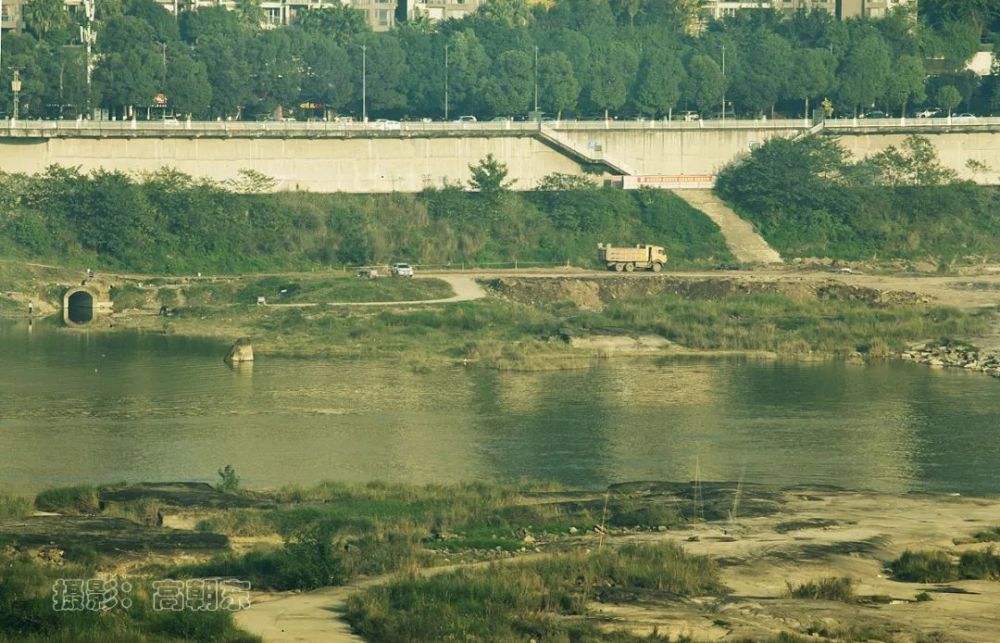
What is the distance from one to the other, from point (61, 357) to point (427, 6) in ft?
327

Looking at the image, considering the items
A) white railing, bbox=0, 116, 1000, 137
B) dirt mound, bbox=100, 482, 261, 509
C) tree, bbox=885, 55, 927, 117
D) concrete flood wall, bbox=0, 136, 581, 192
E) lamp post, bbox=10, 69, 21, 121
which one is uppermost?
tree, bbox=885, 55, 927, 117

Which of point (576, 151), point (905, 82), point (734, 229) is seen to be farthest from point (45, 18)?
point (905, 82)

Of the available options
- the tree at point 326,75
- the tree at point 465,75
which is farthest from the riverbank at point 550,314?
the tree at point 465,75

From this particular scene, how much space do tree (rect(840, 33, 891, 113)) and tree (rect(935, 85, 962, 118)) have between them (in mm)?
4609

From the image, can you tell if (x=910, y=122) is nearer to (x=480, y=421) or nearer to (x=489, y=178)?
(x=489, y=178)

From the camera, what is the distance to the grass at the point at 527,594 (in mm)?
35938

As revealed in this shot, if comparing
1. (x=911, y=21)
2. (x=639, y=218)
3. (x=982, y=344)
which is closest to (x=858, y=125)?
(x=639, y=218)

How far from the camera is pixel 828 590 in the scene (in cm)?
3959

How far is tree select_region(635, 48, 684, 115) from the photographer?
130 m

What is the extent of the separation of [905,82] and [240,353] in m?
69.1

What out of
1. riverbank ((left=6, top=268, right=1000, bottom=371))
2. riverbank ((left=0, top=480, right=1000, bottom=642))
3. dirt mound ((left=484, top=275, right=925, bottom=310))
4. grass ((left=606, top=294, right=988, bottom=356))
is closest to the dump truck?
riverbank ((left=6, top=268, right=1000, bottom=371))

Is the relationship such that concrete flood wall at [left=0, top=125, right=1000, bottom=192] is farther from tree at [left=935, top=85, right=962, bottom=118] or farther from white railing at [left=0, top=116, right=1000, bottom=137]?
tree at [left=935, top=85, right=962, bottom=118]

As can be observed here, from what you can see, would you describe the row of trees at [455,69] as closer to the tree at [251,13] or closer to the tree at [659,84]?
the tree at [659,84]

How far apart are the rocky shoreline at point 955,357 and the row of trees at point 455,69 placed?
5015cm
